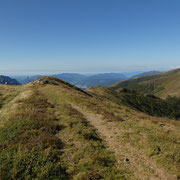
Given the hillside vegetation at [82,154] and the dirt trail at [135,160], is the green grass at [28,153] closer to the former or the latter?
the hillside vegetation at [82,154]

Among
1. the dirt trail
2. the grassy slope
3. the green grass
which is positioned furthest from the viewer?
the dirt trail

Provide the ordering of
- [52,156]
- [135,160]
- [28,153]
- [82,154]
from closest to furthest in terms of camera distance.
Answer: [28,153]
[52,156]
[135,160]
[82,154]

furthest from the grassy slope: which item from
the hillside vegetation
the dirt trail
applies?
the dirt trail

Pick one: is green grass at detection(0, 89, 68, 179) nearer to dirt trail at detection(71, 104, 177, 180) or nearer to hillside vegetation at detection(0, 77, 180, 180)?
hillside vegetation at detection(0, 77, 180, 180)

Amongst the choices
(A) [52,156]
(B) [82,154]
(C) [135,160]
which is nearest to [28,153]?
→ (A) [52,156]

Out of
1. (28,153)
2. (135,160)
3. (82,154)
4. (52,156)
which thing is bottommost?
(135,160)

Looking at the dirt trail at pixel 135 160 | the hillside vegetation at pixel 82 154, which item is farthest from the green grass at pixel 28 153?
the dirt trail at pixel 135 160

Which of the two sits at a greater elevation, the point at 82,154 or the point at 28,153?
the point at 28,153

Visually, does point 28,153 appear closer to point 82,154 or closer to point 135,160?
point 82,154

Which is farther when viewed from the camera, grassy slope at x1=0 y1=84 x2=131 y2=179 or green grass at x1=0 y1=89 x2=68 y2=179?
grassy slope at x1=0 y1=84 x2=131 y2=179

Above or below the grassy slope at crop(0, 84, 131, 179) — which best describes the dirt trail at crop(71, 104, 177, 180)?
below

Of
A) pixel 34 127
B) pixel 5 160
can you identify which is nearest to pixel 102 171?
pixel 5 160

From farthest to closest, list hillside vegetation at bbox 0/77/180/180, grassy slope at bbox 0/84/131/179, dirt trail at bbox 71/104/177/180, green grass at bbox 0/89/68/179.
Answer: dirt trail at bbox 71/104/177/180 → hillside vegetation at bbox 0/77/180/180 → grassy slope at bbox 0/84/131/179 → green grass at bbox 0/89/68/179

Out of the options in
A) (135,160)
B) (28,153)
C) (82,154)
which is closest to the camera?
(28,153)
